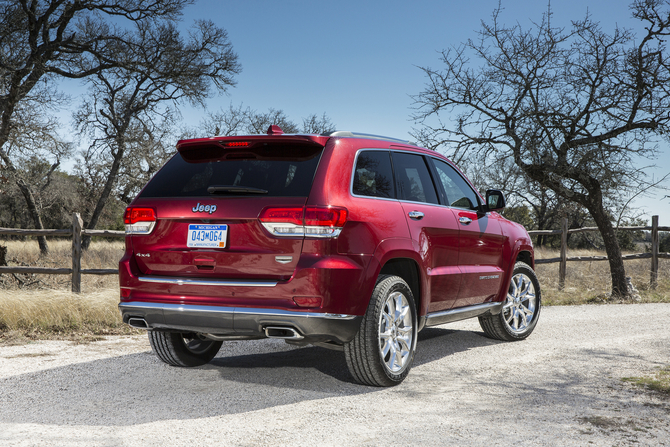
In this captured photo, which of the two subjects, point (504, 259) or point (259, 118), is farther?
point (259, 118)

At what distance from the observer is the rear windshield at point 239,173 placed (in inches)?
168

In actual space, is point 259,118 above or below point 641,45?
above

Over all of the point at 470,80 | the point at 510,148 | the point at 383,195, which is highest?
the point at 470,80

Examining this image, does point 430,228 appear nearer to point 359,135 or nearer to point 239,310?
point 359,135

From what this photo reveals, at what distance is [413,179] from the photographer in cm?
538

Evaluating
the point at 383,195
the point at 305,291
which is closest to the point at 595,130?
the point at 383,195

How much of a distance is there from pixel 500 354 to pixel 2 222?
47429 millimetres

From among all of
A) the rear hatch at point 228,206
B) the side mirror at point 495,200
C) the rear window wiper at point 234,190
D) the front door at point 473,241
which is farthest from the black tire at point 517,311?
the rear window wiper at point 234,190

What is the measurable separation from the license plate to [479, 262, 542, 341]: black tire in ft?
12.0

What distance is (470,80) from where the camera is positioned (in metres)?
13.1

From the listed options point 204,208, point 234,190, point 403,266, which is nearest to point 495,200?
point 403,266

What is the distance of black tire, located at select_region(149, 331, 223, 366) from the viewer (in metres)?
5.33

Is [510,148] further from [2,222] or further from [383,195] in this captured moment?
[2,222]

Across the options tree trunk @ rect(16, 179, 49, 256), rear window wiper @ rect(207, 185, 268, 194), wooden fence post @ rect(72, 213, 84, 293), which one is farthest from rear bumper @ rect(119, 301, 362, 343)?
tree trunk @ rect(16, 179, 49, 256)
